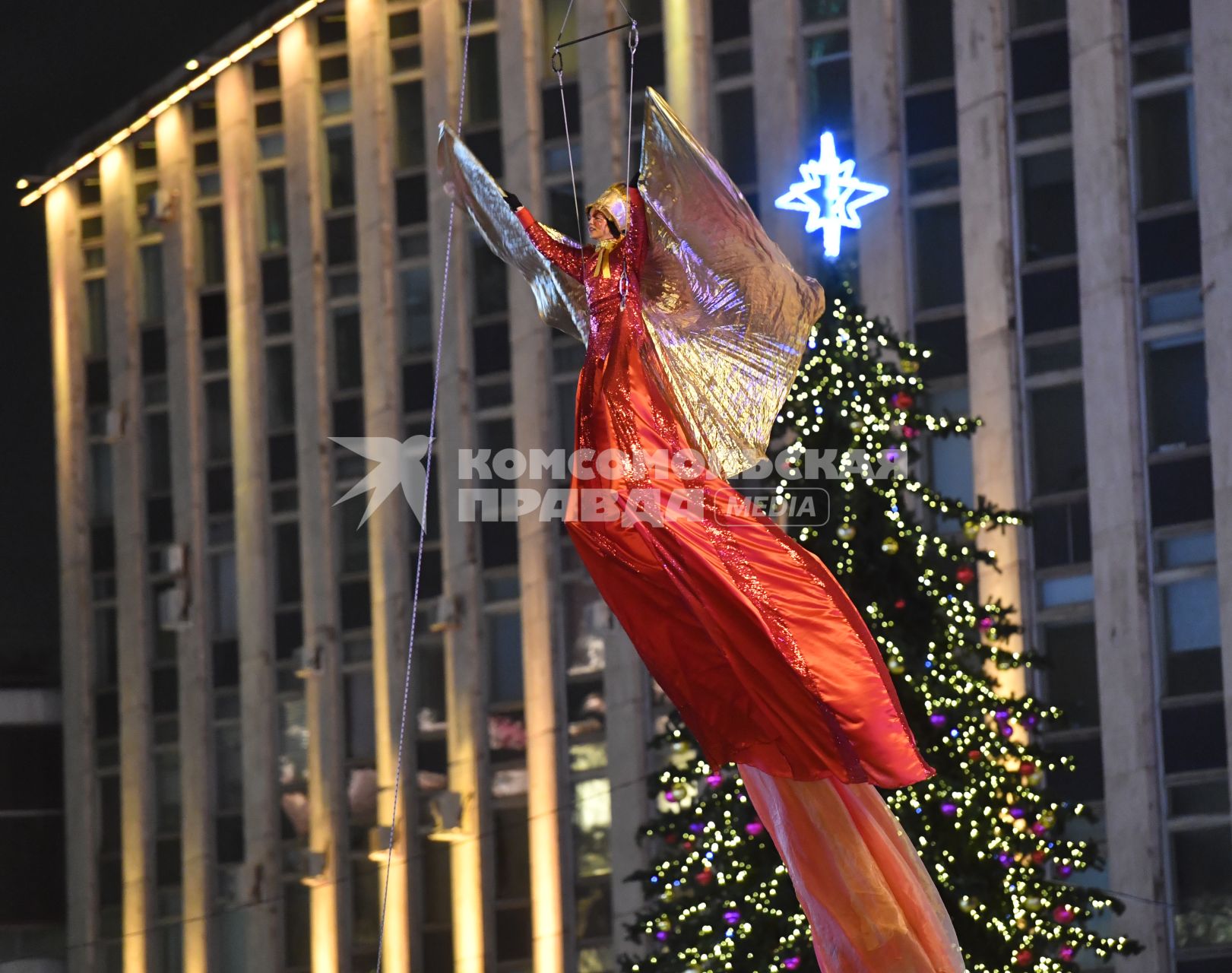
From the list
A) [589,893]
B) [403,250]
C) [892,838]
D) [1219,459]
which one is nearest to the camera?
[892,838]

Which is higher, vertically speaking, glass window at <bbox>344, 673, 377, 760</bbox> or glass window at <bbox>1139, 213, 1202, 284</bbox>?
glass window at <bbox>1139, 213, 1202, 284</bbox>

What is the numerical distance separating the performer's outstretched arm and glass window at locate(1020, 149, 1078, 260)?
762 cm

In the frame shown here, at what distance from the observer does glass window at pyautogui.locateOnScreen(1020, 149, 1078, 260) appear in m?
14.5

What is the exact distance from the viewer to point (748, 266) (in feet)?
23.8

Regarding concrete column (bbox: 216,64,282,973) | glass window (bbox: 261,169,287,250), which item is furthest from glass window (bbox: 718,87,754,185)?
concrete column (bbox: 216,64,282,973)

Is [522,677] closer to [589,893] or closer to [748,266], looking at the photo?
[589,893]

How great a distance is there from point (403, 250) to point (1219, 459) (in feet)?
22.9

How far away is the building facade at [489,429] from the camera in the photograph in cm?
1402

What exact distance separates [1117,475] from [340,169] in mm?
7325

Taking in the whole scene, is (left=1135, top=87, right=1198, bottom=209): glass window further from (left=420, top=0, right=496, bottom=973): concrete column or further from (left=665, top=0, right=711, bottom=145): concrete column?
(left=420, top=0, right=496, bottom=973): concrete column

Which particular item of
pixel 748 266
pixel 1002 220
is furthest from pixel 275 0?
pixel 748 266

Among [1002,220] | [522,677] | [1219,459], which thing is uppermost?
[1002,220]

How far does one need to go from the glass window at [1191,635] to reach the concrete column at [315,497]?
6.80m

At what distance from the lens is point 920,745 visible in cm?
1027
